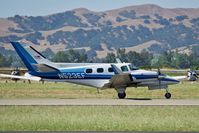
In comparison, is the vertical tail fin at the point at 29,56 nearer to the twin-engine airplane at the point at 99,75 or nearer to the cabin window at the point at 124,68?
the twin-engine airplane at the point at 99,75

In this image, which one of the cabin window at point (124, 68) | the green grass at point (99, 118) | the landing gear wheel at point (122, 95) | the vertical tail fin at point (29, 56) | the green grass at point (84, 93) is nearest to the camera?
the green grass at point (99, 118)

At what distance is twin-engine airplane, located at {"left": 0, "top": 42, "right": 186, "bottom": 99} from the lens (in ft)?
122

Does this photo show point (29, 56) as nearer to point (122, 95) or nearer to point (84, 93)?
point (122, 95)

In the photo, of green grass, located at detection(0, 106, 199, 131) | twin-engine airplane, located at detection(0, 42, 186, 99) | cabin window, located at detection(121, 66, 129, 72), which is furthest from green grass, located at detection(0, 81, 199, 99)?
green grass, located at detection(0, 106, 199, 131)

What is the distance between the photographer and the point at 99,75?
38.2 metres

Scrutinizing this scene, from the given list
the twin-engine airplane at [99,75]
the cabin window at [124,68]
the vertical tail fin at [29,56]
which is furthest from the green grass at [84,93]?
the cabin window at [124,68]

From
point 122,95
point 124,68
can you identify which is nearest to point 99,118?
point 124,68

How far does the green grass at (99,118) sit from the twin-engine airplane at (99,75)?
29.0ft

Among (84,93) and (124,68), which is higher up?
(124,68)

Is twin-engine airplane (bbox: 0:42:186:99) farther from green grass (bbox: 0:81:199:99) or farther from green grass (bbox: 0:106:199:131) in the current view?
green grass (bbox: 0:106:199:131)

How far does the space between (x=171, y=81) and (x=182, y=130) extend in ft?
60.9

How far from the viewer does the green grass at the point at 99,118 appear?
1984 centimetres

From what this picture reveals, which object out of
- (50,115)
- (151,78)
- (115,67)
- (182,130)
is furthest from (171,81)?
(182,130)

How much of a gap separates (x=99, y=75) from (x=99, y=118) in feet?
50.4
